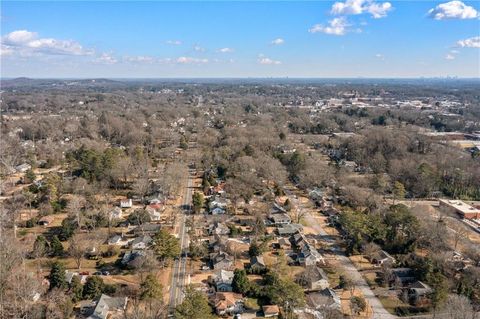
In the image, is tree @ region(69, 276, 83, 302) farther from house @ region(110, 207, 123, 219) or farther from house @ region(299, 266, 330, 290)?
house @ region(299, 266, 330, 290)

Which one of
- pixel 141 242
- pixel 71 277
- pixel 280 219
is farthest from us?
pixel 280 219

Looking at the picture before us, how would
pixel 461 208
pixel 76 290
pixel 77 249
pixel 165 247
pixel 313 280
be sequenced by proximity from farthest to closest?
1. pixel 461 208
2. pixel 77 249
3. pixel 165 247
4. pixel 313 280
5. pixel 76 290

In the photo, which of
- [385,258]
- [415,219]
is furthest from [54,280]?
[415,219]

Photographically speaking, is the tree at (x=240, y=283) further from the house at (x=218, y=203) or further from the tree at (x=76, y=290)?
the house at (x=218, y=203)

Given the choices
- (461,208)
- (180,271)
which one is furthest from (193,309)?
(461,208)

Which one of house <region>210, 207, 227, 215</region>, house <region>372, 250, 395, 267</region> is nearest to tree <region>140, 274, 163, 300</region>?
house <region>210, 207, 227, 215</region>

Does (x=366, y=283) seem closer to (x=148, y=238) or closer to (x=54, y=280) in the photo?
(x=148, y=238)

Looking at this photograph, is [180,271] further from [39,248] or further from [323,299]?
[39,248]
